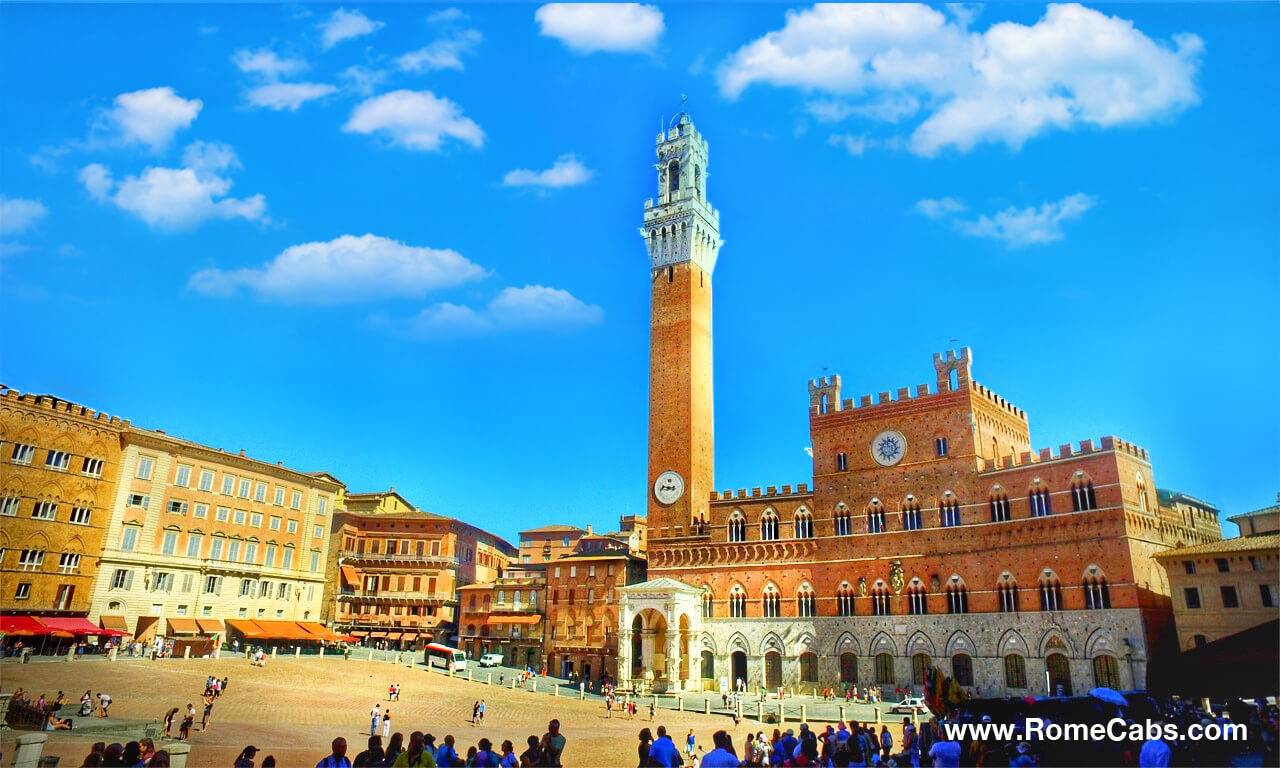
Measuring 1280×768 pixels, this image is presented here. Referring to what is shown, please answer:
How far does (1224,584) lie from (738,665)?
2712cm

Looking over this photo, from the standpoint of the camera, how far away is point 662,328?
62844 millimetres

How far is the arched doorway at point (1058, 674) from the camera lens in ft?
131

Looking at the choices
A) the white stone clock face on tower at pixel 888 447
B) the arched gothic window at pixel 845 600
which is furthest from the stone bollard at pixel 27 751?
the white stone clock face on tower at pixel 888 447

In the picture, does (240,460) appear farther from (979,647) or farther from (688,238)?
(979,647)

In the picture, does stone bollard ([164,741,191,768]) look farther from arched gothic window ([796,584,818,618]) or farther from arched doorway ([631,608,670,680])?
arched gothic window ([796,584,818,618])

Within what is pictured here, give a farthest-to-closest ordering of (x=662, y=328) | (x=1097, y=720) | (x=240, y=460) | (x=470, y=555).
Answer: (x=470, y=555) < (x=662, y=328) < (x=240, y=460) < (x=1097, y=720)

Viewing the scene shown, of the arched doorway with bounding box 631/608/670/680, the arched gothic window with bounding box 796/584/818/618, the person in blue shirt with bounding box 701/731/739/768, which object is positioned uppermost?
the arched gothic window with bounding box 796/584/818/618

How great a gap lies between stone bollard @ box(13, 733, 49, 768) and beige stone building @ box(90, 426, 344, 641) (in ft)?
116

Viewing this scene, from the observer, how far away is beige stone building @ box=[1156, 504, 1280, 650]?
1353 inches

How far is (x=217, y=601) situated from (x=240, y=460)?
9676 millimetres

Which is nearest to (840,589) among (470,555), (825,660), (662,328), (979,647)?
(825,660)

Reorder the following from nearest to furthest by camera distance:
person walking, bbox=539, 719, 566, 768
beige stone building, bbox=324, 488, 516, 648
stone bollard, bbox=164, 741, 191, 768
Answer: person walking, bbox=539, 719, 566, 768 → stone bollard, bbox=164, 741, 191, 768 → beige stone building, bbox=324, 488, 516, 648

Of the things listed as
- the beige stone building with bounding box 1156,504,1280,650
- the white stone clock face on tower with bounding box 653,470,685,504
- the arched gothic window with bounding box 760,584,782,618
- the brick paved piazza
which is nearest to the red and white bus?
the brick paved piazza

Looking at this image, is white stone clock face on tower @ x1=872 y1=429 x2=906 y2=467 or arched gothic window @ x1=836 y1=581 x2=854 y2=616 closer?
arched gothic window @ x1=836 y1=581 x2=854 y2=616
